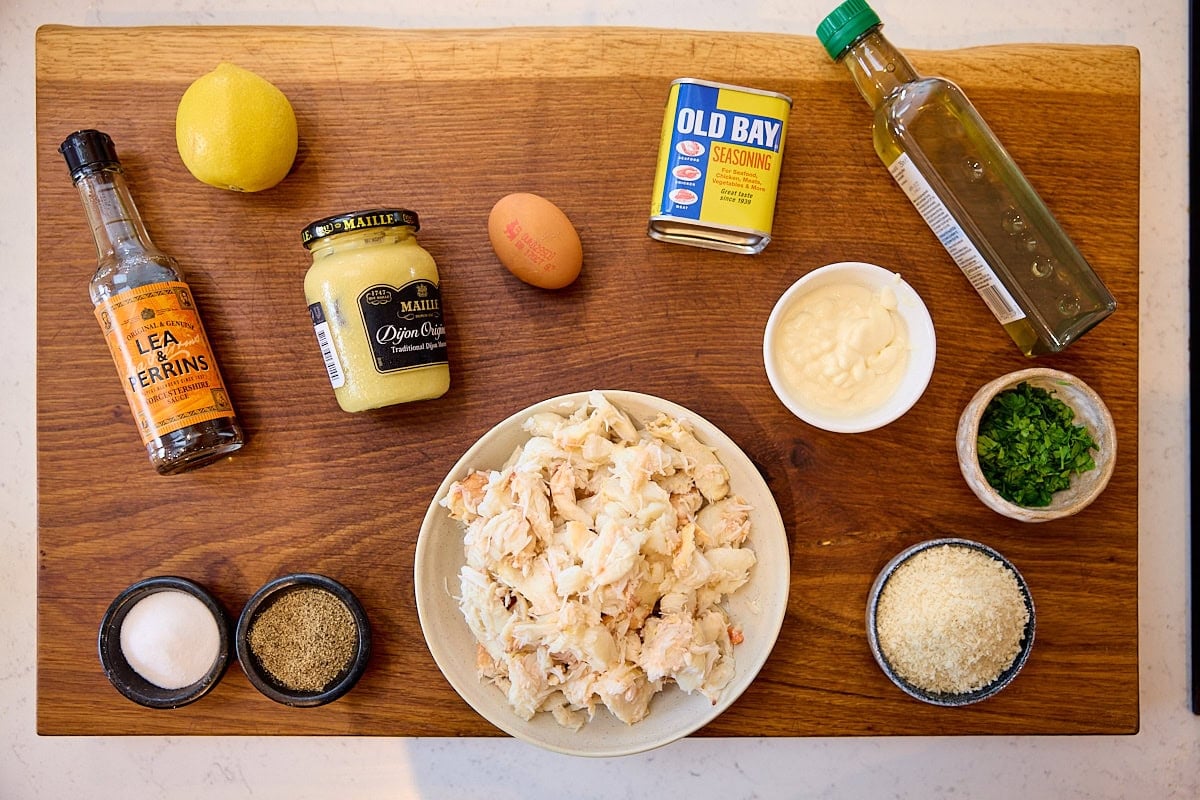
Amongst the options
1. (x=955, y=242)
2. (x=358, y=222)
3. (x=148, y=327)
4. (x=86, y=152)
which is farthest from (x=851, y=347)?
(x=86, y=152)

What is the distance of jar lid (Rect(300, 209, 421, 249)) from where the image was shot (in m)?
1.14

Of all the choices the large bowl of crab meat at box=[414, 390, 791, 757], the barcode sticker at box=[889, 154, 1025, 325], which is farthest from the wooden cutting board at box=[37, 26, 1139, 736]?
the large bowl of crab meat at box=[414, 390, 791, 757]

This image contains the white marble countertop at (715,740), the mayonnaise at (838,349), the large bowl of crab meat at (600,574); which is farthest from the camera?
the white marble countertop at (715,740)

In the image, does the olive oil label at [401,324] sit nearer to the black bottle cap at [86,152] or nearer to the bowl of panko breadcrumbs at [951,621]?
the black bottle cap at [86,152]

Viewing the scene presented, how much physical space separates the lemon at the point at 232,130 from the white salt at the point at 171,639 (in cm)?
67

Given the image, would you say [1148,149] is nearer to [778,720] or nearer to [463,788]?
[778,720]

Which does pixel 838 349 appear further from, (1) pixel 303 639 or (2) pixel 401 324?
(1) pixel 303 639

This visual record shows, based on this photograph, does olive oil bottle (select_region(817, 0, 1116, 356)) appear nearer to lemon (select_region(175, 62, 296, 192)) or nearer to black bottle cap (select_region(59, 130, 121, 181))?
lemon (select_region(175, 62, 296, 192))

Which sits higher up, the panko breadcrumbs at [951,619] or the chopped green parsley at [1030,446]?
the chopped green parsley at [1030,446]

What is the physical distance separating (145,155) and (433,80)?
50cm

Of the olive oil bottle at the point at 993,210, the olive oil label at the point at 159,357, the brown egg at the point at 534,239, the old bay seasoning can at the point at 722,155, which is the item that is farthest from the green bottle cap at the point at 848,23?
the olive oil label at the point at 159,357

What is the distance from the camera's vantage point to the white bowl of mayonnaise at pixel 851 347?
1.22m

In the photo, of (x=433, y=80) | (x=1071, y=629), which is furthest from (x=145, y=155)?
(x=1071, y=629)

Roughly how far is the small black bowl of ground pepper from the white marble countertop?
1.20 ft
